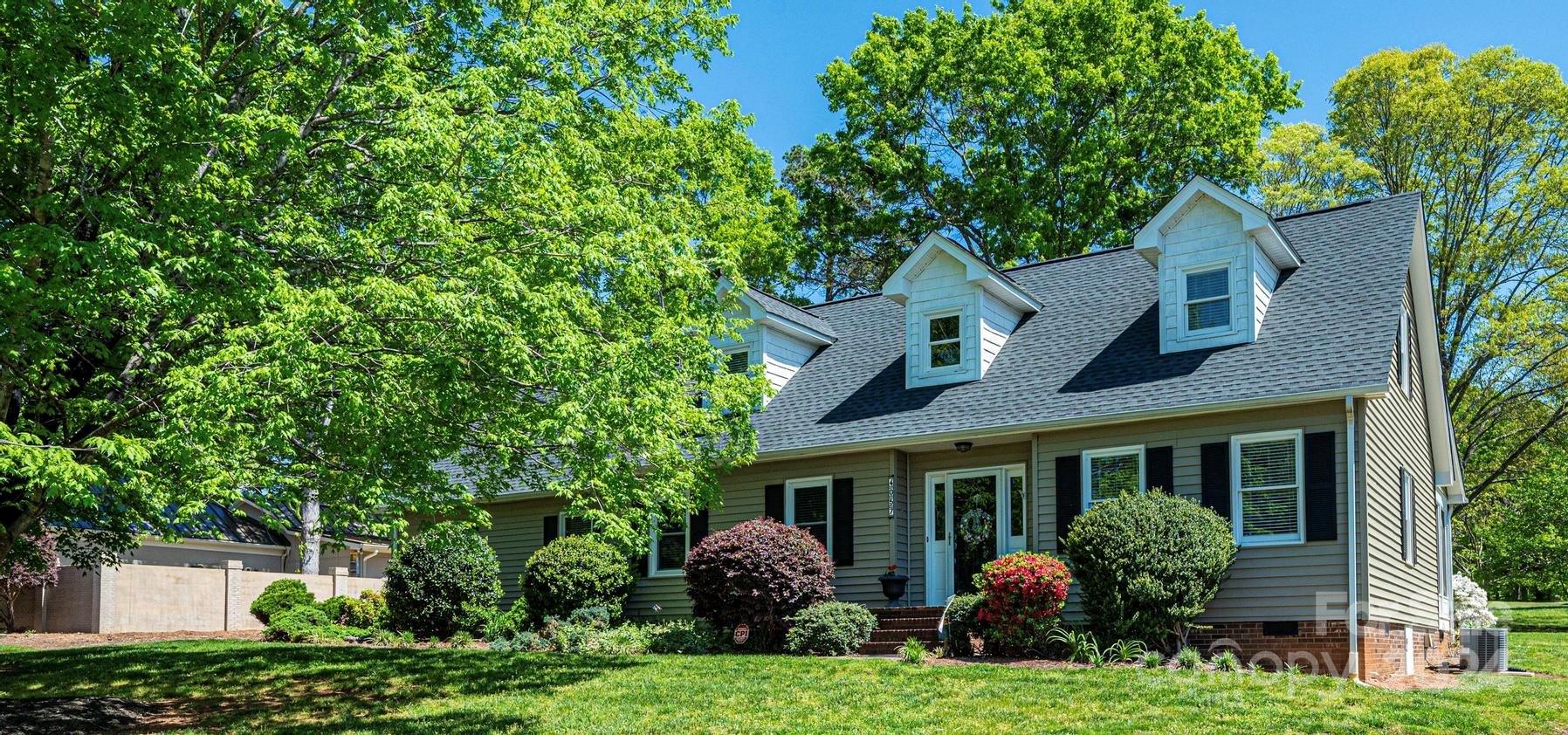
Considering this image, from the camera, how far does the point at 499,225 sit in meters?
11.6

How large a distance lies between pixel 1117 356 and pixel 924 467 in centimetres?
341

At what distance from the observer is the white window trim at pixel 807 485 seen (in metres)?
19.7

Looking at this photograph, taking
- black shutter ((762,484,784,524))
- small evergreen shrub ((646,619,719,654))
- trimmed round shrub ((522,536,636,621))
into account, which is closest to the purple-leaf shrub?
trimmed round shrub ((522,536,636,621))

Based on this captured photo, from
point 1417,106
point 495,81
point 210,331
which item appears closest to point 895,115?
point 1417,106

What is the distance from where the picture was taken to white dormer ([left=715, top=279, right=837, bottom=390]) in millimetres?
21984

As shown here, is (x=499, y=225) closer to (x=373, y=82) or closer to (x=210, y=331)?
(x=373, y=82)

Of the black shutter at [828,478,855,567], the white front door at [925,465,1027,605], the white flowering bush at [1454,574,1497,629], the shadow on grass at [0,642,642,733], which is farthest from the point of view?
the white flowering bush at [1454,574,1497,629]

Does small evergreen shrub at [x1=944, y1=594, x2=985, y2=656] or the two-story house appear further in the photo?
small evergreen shrub at [x1=944, y1=594, x2=985, y2=656]

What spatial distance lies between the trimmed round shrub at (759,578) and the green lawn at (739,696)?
1.60 m

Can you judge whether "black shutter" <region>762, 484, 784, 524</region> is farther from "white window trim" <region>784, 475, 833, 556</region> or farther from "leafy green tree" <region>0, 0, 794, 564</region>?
"leafy green tree" <region>0, 0, 794, 564</region>

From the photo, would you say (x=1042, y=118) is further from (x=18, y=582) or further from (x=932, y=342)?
(x=18, y=582)

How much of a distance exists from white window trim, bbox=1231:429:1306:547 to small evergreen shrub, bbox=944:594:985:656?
3444mm

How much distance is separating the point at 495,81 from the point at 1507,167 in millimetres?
26819

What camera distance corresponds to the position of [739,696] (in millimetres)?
13141
